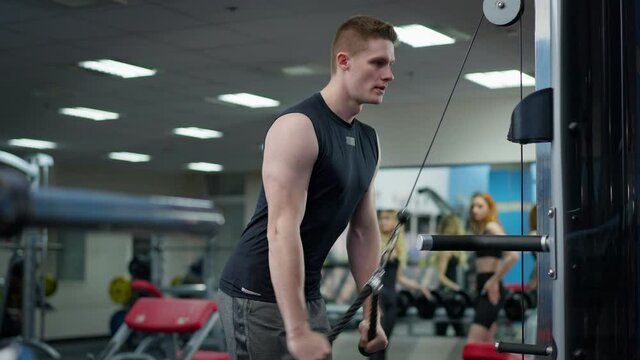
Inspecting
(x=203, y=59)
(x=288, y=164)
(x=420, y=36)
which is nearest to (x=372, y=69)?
(x=288, y=164)

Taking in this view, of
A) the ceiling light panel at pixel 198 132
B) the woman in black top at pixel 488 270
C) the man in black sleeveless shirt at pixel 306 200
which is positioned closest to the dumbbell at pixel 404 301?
the woman in black top at pixel 488 270

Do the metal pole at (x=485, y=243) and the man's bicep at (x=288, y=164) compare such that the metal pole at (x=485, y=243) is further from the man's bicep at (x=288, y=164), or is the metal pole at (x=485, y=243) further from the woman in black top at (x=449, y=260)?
the woman in black top at (x=449, y=260)

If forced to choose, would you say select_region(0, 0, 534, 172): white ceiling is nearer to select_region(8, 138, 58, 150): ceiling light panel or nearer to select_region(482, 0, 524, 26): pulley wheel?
select_region(482, 0, 524, 26): pulley wheel

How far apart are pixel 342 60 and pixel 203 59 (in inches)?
190

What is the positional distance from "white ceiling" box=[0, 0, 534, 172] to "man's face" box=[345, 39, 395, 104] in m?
0.60

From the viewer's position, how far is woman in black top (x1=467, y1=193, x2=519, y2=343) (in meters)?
3.95

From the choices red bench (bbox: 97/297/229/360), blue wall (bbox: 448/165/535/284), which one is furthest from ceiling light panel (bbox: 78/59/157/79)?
blue wall (bbox: 448/165/535/284)

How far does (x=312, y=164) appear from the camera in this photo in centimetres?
157

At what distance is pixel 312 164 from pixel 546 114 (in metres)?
0.46

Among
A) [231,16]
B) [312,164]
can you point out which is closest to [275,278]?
[312,164]

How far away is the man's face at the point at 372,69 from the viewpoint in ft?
5.27

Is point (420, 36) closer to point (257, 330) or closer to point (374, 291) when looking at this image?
point (257, 330)

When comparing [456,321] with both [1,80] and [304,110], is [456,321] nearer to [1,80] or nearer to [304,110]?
[1,80]

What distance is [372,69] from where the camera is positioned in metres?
1.61
